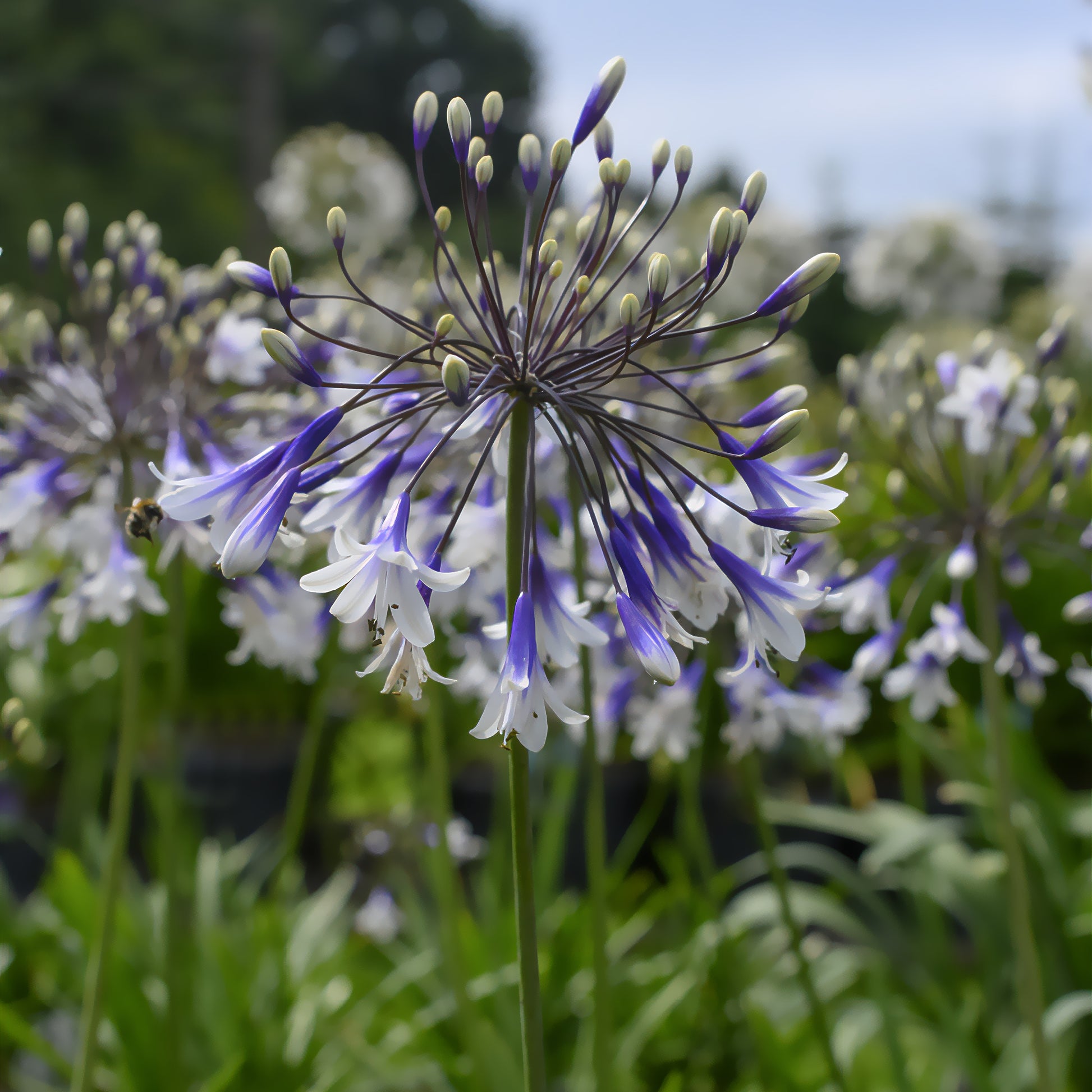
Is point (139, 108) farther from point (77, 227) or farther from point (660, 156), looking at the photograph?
point (660, 156)

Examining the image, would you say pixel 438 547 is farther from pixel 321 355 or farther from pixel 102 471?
pixel 102 471

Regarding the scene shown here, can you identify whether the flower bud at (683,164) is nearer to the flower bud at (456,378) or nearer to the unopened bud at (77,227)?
the flower bud at (456,378)

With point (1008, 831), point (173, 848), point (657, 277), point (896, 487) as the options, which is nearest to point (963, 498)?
point (896, 487)

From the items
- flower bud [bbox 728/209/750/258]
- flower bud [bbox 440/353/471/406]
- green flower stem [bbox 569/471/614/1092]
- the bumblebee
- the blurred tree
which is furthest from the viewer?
the blurred tree

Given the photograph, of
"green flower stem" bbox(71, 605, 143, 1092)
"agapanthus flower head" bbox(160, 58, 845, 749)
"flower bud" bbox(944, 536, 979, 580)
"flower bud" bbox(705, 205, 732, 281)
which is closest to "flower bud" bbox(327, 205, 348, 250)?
"agapanthus flower head" bbox(160, 58, 845, 749)

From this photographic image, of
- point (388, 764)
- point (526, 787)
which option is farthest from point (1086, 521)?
point (388, 764)

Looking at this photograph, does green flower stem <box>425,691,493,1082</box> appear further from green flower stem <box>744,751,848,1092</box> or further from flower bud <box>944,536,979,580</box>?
flower bud <box>944,536,979,580</box>
